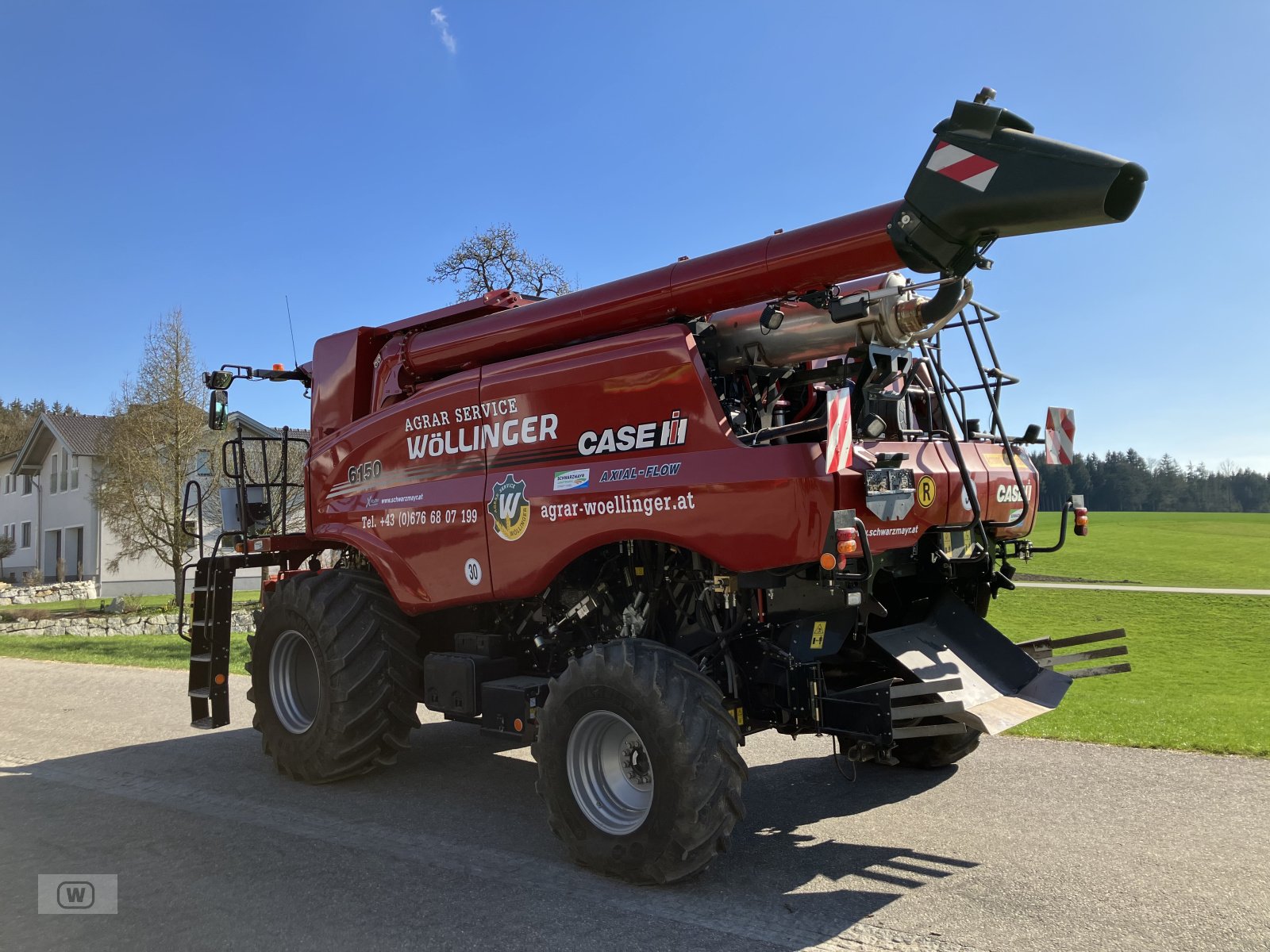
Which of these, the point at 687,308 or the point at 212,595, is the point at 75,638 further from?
the point at 687,308

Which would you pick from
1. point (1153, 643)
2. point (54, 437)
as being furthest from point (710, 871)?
point (54, 437)

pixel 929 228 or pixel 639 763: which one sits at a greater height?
pixel 929 228

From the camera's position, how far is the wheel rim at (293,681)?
733cm

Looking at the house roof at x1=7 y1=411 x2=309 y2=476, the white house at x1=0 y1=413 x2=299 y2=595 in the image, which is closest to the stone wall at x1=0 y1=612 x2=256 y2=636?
Answer: the white house at x1=0 y1=413 x2=299 y2=595

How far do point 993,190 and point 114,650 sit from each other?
1907cm

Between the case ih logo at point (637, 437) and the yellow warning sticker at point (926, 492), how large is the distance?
127 centimetres

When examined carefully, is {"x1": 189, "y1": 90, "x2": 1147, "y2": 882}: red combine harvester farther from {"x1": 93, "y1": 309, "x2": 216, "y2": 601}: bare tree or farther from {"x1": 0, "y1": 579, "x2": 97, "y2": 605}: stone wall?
{"x1": 0, "y1": 579, "x2": 97, "y2": 605}: stone wall

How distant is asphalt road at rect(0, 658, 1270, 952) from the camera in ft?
13.5

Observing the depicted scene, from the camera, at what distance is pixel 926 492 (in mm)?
5051

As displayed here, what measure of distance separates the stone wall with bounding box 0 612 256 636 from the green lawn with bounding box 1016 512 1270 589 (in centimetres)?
1898

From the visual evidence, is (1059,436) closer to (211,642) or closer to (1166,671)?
(211,642)

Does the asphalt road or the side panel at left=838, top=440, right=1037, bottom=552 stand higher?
the side panel at left=838, top=440, right=1037, bottom=552

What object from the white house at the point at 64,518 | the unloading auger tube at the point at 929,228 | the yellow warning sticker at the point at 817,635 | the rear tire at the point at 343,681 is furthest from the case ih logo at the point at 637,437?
the white house at the point at 64,518

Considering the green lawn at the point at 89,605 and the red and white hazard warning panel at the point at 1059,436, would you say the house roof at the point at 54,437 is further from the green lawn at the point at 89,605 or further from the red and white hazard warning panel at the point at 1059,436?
the red and white hazard warning panel at the point at 1059,436
